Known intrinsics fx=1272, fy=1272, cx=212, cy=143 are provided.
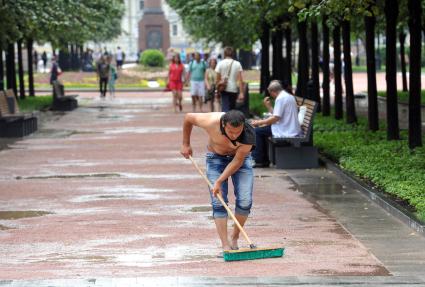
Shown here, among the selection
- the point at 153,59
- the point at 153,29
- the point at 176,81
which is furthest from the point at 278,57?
the point at 153,29

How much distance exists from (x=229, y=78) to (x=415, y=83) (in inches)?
304

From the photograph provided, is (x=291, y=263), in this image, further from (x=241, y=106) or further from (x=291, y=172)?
(x=241, y=106)

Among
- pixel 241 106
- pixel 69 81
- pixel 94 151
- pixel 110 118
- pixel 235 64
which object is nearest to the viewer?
pixel 94 151

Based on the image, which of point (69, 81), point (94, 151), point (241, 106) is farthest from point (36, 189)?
point (69, 81)

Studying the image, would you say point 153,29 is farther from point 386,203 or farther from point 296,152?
point 386,203

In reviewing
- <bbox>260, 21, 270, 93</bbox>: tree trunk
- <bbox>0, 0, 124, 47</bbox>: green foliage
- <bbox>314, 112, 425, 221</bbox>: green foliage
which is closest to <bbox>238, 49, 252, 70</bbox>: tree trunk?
<bbox>260, 21, 270, 93</bbox>: tree trunk

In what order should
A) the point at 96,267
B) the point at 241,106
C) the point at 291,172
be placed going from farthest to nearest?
the point at 241,106, the point at 291,172, the point at 96,267

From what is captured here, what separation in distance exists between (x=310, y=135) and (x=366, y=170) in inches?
89.0

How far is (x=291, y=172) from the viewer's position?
711 inches

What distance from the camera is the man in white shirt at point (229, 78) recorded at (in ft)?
86.8

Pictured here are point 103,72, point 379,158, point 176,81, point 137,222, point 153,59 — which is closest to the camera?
point 137,222

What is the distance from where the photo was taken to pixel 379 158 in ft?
58.5

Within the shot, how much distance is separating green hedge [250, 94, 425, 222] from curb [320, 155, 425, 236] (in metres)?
0.09

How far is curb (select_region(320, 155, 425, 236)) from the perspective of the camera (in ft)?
40.2
